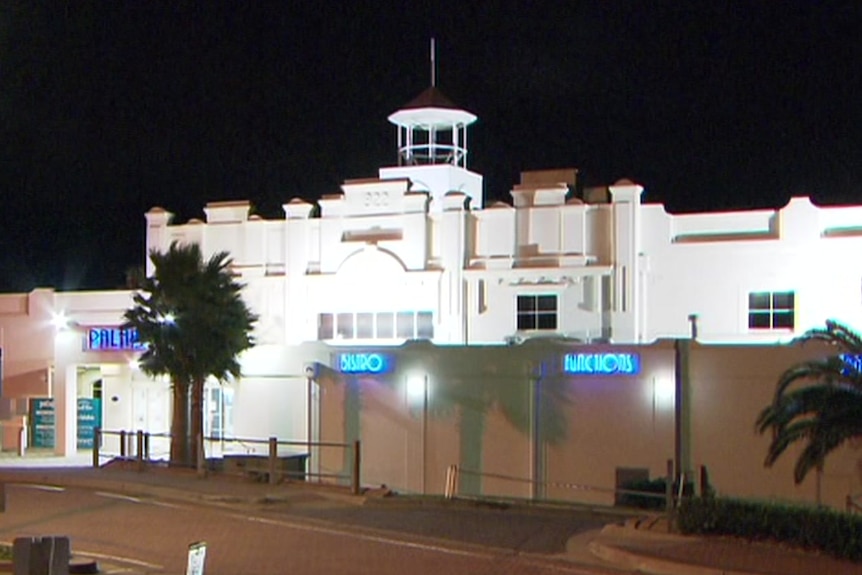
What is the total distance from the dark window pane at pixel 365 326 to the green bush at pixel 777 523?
64.0 feet

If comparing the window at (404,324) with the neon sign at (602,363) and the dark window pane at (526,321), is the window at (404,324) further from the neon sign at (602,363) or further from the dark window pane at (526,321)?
the neon sign at (602,363)

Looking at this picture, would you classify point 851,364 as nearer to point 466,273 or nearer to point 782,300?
point 782,300

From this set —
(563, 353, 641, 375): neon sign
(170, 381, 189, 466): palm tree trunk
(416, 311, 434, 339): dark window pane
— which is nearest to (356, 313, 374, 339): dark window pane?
(416, 311, 434, 339): dark window pane

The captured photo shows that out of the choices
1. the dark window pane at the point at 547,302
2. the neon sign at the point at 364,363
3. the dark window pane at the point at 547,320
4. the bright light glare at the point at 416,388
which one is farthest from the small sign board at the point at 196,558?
the dark window pane at the point at 547,302

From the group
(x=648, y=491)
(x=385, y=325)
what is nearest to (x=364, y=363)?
(x=385, y=325)

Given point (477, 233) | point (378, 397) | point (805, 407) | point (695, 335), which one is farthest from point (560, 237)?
point (805, 407)

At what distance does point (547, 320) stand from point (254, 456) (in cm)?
929

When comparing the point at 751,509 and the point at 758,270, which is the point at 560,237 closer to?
the point at 758,270

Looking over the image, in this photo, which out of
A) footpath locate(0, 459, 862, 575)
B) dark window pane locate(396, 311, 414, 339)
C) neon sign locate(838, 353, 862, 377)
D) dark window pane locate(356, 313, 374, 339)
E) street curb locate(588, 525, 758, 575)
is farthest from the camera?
dark window pane locate(356, 313, 374, 339)

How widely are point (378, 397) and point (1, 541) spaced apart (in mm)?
15498

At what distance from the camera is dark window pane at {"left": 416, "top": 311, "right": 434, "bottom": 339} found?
1435 inches

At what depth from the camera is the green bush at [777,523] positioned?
1612 centimetres

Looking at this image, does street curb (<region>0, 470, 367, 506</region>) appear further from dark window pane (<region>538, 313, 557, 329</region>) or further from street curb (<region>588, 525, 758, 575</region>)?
dark window pane (<region>538, 313, 557, 329</region>)

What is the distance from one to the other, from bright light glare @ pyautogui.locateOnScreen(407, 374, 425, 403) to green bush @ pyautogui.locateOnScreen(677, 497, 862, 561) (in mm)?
14244
